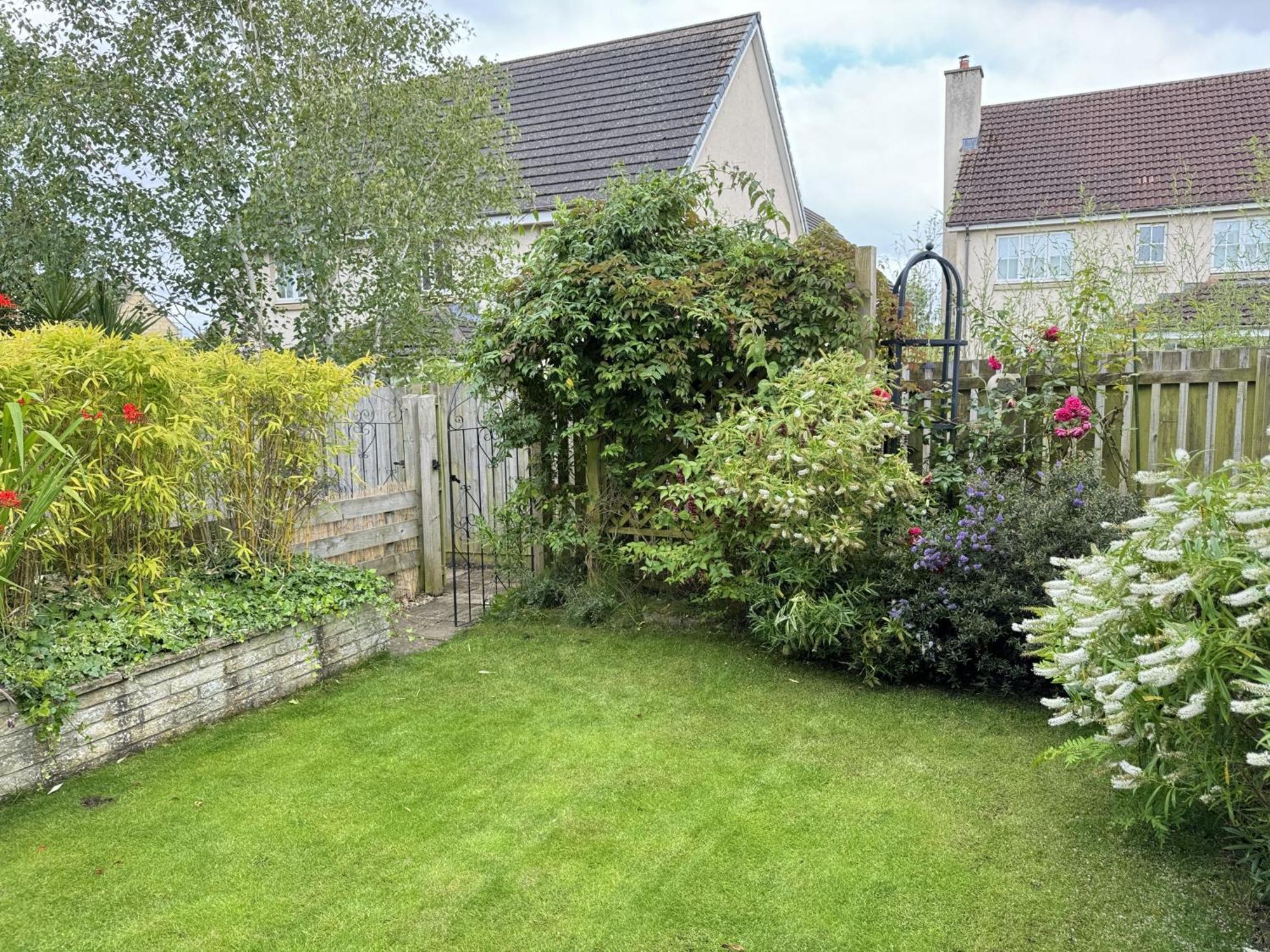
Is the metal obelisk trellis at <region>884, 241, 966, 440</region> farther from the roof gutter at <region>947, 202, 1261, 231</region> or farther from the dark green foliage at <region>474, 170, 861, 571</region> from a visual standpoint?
the roof gutter at <region>947, 202, 1261, 231</region>

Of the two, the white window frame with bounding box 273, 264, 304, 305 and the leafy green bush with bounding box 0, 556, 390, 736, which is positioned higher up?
the white window frame with bounding box 273, 264, 304, 305

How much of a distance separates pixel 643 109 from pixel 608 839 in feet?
39.9

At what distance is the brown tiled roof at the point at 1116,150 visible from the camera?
611 inches

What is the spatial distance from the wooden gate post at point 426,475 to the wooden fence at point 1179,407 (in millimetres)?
3673

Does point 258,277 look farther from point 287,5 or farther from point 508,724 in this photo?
point 508,724

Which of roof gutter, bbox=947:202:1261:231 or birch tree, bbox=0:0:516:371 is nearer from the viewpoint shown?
birch tree, bbox=0:0:516:371

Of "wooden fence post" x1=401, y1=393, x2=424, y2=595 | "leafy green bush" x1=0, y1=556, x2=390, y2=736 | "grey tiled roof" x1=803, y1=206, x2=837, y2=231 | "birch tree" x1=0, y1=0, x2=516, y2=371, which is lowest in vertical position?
"leafy green bush" x1=0, y1=556, x2=390, y2=736

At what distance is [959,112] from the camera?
60.8ft

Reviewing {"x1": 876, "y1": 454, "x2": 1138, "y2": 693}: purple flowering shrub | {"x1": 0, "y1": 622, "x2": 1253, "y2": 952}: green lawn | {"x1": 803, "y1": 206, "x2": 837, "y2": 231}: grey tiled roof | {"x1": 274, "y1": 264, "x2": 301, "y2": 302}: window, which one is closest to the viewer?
{"x1": 0, "y1": 622, "x2": 1253, "y2": 952}: green lawn

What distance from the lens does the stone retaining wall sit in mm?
3182

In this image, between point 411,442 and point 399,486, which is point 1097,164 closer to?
point 411,442

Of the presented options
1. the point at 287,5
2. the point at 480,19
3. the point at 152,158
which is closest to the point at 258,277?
the point at 152,158

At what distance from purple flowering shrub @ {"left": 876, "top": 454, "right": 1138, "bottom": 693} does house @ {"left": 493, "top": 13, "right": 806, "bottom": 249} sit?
7.86 meters

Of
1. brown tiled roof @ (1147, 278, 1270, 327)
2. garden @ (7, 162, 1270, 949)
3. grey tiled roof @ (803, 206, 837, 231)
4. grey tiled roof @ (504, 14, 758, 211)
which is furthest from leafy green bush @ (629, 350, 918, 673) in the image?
grey tiled roof @ (803, 206, 837, 231)
